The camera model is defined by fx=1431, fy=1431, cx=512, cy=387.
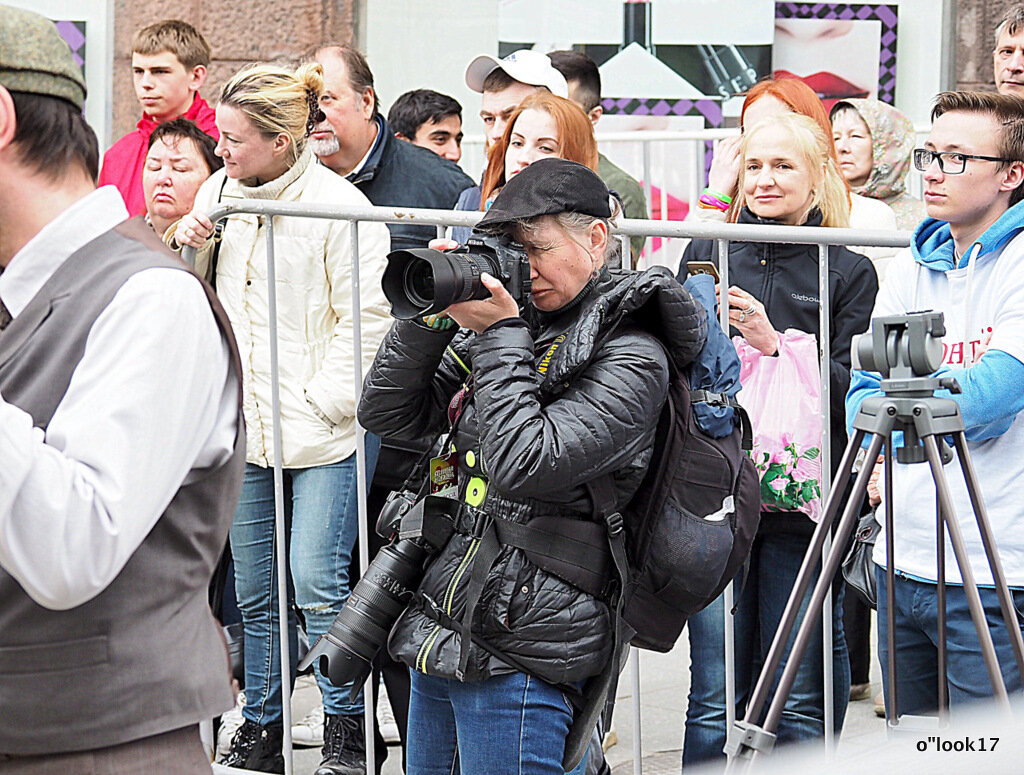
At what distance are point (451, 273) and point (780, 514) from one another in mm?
1356

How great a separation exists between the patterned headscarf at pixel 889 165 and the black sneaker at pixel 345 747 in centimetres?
259

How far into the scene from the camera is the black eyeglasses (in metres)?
2.94

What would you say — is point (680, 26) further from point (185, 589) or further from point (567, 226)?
point (185, 589)

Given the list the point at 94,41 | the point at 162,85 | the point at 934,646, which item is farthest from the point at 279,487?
the point at 94,41

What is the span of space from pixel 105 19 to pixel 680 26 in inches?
117

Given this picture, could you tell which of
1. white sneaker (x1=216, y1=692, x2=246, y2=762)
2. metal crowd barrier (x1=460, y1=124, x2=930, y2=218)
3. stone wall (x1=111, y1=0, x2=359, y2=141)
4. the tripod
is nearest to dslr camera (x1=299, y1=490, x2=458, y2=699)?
the tripod

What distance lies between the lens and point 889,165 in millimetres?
5094

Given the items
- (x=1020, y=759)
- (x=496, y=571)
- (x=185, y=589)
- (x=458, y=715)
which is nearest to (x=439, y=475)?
(x=496, y=571)

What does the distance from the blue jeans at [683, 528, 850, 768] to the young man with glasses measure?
46 cm

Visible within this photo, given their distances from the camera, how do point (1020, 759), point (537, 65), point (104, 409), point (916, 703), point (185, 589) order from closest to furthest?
point (1020, 759), point (104, 409), point (185, 589), point (916, 703), point (537, 65)

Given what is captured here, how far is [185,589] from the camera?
67.7 inches

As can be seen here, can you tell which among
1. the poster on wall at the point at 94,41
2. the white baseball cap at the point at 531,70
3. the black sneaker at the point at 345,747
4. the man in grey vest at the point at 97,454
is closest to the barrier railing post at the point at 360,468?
the black sneaker at the point at 345,747

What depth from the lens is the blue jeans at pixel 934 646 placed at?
2812mm

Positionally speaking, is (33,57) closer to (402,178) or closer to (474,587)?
(474,587)
